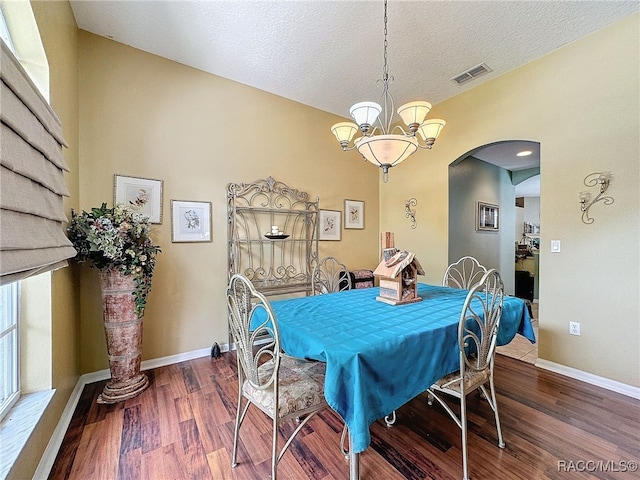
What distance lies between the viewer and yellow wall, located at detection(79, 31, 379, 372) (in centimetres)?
236

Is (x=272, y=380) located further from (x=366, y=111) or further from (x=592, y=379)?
(x=592, y=379)

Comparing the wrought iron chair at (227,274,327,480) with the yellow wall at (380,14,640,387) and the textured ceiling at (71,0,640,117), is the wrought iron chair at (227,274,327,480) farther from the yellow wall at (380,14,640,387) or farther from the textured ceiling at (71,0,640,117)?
the yellow wall at (380,14,640,387)

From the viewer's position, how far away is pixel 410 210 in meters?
3.88

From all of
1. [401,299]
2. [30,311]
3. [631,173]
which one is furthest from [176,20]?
[631,173]

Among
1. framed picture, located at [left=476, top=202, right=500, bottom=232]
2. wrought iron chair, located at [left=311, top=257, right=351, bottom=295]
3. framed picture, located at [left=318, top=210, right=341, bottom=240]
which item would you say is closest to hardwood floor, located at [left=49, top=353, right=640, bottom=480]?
wrought iron chair, located at [left=311, top=257, right=351, bottom=295]

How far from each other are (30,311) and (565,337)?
13.1ft

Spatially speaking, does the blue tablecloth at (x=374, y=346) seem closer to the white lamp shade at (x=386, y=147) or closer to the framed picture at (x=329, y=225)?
the white lamp shade at (x=386, y=147)

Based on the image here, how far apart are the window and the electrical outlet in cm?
394

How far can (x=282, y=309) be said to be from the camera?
179cm

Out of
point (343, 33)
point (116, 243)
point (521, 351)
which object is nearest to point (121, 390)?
point (116, 243)

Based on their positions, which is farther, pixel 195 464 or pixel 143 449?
pixel 143 449

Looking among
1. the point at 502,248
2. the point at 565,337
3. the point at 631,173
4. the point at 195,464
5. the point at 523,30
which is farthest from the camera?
the point at 502,248

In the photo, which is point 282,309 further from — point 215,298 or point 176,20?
point 176,20

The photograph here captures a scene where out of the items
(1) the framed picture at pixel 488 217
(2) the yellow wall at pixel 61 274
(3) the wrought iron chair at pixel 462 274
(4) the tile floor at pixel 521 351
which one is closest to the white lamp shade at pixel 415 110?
(3) the wrought iron chair at pixel 462 274
